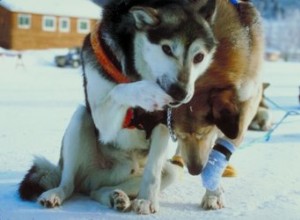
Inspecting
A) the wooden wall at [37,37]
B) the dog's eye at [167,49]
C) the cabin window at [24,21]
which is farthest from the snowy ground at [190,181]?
the cabin window at [24,21]

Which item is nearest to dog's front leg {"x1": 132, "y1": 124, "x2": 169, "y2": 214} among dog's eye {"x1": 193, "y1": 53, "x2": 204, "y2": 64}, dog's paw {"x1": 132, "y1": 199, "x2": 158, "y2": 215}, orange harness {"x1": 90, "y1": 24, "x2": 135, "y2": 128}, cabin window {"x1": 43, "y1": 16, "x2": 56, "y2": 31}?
dog's paw {"x1": 132, "y1": 199, "x2": 158, "y2": 215}

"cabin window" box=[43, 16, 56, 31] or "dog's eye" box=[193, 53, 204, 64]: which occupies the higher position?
"dog's eye" box=[193, 53, 204, 64]

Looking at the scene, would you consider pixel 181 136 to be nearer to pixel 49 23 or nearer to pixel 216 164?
pixel 216 164

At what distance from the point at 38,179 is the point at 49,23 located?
95.3 ft

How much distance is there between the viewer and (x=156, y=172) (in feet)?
7.86

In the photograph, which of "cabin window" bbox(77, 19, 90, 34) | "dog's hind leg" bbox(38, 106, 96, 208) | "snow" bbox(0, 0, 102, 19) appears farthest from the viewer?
"cabin window" bbox(77, 19, 90, 34)

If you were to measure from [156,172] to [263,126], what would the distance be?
10.9 ft

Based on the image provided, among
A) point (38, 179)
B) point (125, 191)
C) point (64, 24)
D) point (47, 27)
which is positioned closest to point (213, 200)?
point (125, 191)

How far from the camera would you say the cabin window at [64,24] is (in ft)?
102

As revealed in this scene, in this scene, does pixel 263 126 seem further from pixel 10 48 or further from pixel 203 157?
pixel 10 48

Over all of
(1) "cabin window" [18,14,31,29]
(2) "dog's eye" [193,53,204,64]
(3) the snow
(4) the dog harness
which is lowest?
(1) "cabin window" [18,14,31,29]

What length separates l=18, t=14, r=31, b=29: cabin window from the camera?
2933cm

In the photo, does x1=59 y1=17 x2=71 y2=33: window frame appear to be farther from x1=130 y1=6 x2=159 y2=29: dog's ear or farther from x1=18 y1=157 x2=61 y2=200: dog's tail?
x1=130 y1=6 x2=159 y2=29: dog's ear

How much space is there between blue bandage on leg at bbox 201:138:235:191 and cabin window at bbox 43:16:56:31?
28936 millimetres
